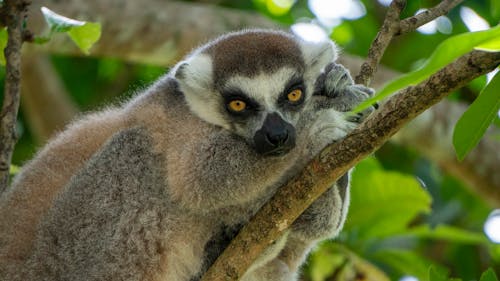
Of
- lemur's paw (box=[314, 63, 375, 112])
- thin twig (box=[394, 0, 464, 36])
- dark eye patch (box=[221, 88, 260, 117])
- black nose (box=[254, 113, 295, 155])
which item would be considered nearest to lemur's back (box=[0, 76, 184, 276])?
dark eye patch (box=[221, 88, 260, 117])

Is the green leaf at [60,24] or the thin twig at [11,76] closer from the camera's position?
the green leaf at [60,24]

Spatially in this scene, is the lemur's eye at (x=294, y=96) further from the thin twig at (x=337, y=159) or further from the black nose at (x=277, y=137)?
the thin twig at (x=337, y=159)

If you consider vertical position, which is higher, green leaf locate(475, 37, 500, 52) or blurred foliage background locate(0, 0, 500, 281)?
green leaf locate(475, 37, 500, 52)

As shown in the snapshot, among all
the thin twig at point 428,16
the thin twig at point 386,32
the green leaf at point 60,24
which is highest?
the thin twig at point 428,16

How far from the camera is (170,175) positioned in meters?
4.57

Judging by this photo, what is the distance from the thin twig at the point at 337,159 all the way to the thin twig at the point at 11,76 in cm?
148

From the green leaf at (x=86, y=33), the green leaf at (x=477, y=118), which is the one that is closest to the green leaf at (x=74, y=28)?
the green leaf at (x=86, y=33)

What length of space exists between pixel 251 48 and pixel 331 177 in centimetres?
135

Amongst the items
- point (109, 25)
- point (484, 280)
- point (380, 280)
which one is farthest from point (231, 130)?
point (109, 25)

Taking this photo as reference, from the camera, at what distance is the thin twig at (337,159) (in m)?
3.47

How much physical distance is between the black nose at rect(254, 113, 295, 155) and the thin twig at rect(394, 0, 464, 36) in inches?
34.4

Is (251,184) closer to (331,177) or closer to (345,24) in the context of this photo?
(331,177)

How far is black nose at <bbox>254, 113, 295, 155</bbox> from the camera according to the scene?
4457 mm

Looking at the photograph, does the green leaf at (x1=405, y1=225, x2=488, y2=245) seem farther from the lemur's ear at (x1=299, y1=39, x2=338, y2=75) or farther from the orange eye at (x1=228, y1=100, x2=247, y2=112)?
the orange eye at (x1=228, y1=100, x2=247, y2=112)
